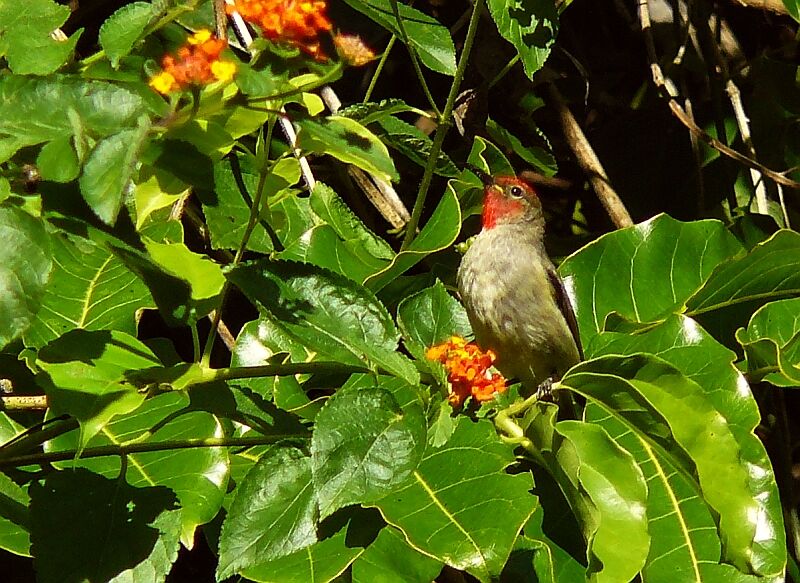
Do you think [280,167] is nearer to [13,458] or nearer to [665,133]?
[13,458]

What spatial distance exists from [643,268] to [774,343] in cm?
63

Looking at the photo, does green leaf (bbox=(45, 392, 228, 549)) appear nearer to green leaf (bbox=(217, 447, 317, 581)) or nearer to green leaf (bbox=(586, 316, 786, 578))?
green leaf (bbox=(217, 447, 317, 581))

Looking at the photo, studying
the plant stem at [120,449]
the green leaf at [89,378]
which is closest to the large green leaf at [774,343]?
the plant stem at [120,449]

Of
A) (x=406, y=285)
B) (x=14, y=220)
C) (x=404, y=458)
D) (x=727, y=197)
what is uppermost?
(x=14, y=220)

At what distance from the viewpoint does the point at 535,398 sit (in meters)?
2.12

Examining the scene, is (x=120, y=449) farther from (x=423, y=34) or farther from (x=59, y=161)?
(x=423, y=34)

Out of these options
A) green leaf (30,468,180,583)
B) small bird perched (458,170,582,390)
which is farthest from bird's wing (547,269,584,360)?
green leaf (30,468,180,583)

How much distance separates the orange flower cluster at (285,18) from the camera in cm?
148

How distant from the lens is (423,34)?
2061 mm

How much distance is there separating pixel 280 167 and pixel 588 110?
2.04 meters

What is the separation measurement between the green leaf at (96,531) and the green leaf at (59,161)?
0.66 metres

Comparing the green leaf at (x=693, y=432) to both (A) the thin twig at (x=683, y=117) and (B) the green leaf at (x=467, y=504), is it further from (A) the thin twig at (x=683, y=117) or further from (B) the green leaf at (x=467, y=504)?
(A) the thin twig at (x=683, y=117)

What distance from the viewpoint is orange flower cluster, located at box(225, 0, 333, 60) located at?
1476 mm

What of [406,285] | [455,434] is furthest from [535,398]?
[406,285]
